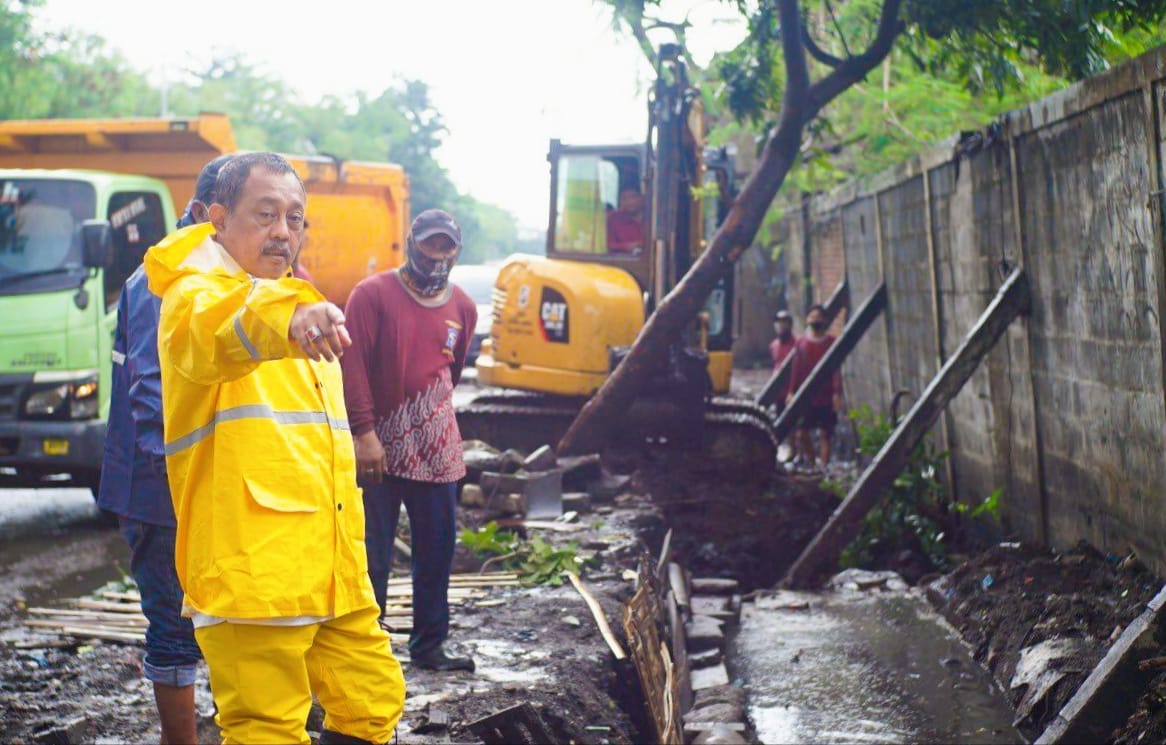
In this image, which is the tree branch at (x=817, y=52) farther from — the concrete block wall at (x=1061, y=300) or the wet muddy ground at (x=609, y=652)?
the wet muddy ground at (x=609, y=652)

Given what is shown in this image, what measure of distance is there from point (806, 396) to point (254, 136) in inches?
1475

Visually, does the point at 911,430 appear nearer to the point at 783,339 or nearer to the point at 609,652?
the point at 609,652

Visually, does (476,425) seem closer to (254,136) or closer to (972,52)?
(972,52)

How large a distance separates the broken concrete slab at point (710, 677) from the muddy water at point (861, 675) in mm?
120

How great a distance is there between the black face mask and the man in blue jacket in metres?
1.40

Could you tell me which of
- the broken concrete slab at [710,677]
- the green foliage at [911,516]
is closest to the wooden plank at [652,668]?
the broken concrete slab at [710,677]

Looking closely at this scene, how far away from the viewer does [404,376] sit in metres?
5.39

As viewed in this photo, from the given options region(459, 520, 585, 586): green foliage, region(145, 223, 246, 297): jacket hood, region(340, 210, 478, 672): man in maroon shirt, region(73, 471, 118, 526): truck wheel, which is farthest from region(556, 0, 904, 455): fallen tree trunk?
region(145, 223, 246, 297): jacket hood

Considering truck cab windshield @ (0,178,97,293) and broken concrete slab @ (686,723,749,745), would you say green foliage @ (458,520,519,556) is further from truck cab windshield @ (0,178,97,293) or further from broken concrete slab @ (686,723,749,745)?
truck cab windshield @ (0,178,97,293)

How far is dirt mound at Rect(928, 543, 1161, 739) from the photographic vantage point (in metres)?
5.80

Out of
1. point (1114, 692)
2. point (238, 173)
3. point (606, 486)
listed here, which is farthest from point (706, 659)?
point (238, 173)

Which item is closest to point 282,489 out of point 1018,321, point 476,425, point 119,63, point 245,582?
point 245,582

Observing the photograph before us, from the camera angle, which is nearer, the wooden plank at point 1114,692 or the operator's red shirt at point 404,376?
the wooden plank at point 1114,692

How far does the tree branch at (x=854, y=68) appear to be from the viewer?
9.97 metres
